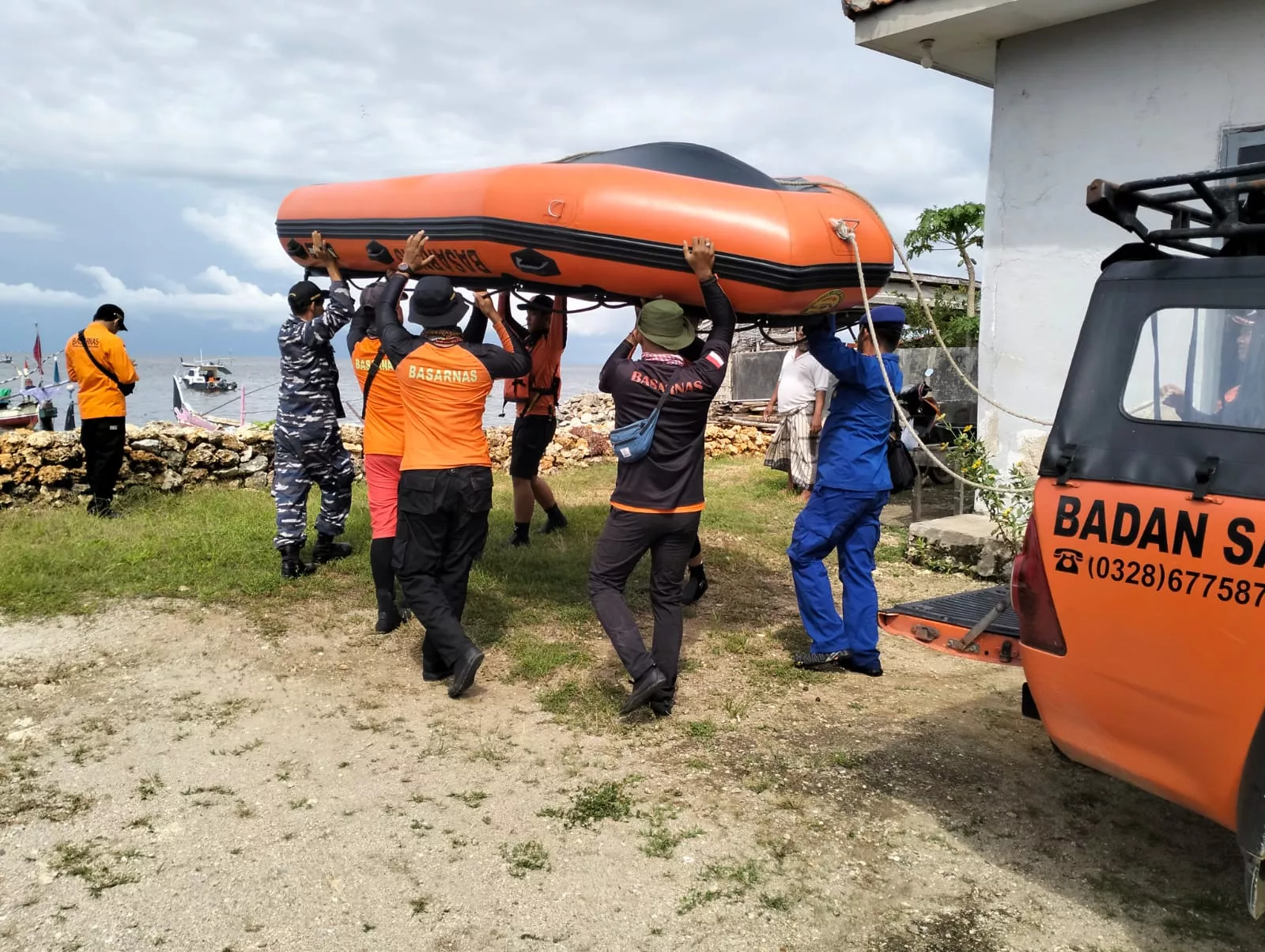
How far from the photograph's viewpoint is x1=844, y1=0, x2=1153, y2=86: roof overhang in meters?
6.01

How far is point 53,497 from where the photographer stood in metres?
7.46

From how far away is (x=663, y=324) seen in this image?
4.07 m

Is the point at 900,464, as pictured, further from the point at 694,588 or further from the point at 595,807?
the point at 595,807

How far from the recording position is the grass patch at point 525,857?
2867mm

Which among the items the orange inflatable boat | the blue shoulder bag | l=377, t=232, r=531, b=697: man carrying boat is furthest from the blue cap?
l=377, t=232, r=531, b=697: man carrying boat

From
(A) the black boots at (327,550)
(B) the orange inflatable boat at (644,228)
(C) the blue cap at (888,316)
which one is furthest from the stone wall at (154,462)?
(C) the blue cap at (888,316)

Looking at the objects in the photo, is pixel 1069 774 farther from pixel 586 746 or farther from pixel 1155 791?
pixel 586 746

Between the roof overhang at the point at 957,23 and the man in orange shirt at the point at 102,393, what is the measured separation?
590 centimetres

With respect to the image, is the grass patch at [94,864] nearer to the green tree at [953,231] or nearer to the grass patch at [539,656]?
the grass patch at [539,656]

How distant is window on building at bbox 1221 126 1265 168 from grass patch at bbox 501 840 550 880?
541 centimetres

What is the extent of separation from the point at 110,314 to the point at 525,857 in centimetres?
626

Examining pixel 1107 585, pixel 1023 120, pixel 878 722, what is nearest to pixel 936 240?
pixel 1023 120

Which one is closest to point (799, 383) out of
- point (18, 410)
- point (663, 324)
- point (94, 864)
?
point (663, 324)

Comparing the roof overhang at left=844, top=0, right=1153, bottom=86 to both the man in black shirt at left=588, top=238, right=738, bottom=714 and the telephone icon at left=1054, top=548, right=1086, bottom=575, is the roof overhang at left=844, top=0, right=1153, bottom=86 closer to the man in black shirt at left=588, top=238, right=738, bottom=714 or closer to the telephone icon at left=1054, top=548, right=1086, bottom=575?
the man in black shirt at left=588, top=238, right=738, bottom=714
